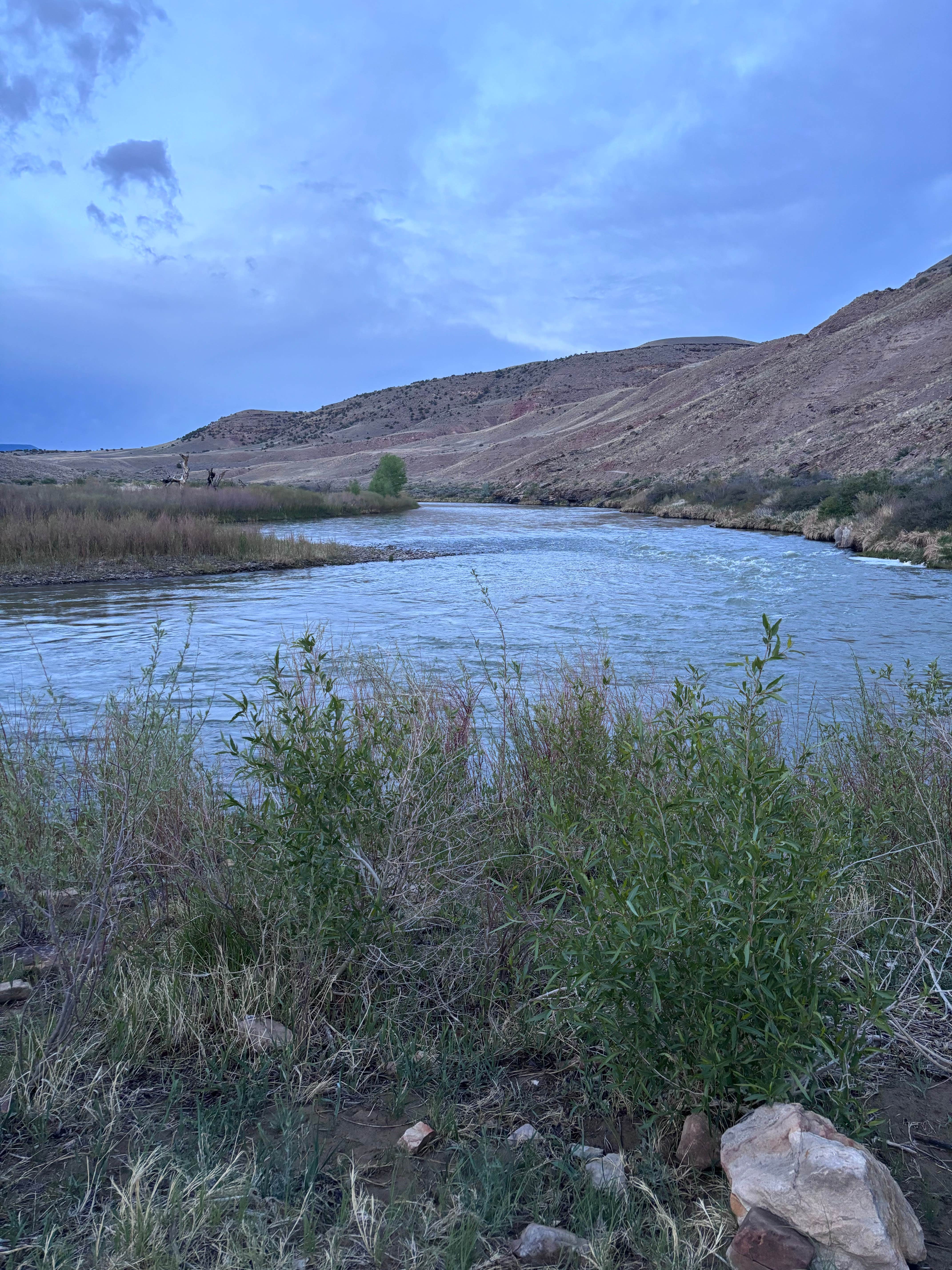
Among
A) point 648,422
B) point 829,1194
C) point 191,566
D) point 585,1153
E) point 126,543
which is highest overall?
point 648,422

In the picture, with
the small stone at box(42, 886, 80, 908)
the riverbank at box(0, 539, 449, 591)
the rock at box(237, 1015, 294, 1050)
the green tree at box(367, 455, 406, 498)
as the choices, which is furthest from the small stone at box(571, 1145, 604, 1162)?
the green tree at box(367, 455, 406, 498)

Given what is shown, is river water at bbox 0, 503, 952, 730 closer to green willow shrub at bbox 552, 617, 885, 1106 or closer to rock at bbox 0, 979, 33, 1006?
rock at bbox 0, 979, 33, 1006

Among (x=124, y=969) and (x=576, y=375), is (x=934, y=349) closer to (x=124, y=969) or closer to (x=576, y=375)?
(x=124, y=969)

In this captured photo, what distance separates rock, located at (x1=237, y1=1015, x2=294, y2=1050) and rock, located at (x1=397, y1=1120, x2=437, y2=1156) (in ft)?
1.77

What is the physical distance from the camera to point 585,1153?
2354mm

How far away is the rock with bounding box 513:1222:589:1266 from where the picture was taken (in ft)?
6.54

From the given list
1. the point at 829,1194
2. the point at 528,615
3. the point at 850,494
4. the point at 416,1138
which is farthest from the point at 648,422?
the point at 829,1194

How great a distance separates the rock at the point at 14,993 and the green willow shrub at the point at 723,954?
1850mm

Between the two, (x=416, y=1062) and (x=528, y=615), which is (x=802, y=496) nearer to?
(x=528, y=615)

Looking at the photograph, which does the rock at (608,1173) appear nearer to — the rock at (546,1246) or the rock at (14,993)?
the rock at (546,1246)

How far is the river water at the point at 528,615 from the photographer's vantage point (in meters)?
10.5

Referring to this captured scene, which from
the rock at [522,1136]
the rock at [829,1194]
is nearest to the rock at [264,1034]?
the rock at [522,1136]

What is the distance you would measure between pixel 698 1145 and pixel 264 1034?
1326 mm

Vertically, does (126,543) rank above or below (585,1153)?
above
